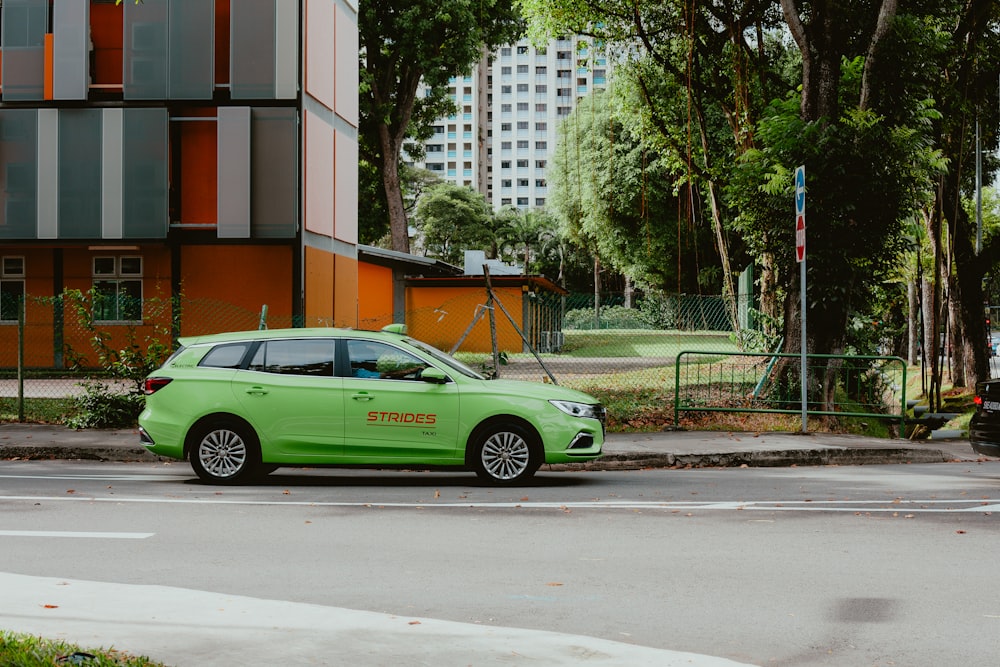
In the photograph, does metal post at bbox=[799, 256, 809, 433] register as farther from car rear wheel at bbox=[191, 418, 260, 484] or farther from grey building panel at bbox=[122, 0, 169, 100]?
grey building panel at bbox=[122, 0, 169, 100]

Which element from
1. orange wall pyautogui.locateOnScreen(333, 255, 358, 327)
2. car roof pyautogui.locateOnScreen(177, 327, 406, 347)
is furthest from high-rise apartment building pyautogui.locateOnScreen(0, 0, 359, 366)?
car roof pyautogui.locateOnScreen(177, 327, 406, 347)

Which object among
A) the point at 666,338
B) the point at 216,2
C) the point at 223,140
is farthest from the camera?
the point at 216,2

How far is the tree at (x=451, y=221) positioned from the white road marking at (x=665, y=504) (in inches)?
3409

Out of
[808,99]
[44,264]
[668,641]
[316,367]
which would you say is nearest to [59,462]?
[316,367]

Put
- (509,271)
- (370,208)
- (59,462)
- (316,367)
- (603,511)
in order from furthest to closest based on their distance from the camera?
1. (509,271)
2. (370,208)
3. (59,462)
4. (316,367)
5. (603,511)

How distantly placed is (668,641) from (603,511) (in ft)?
13.5

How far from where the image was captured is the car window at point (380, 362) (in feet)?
36.0

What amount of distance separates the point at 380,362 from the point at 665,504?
3275 millimetres

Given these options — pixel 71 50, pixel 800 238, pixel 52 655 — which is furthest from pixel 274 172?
pixel 52 655

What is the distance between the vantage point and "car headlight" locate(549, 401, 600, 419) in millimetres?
10875

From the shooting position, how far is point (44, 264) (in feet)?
95.4

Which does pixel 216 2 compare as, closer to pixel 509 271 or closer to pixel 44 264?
pixel 44 264

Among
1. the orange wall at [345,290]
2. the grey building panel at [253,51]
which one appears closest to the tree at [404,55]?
the orange wall at [345,290]

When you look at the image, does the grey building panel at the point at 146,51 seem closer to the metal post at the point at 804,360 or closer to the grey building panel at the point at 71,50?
the grey building panel at the point at 71,50
